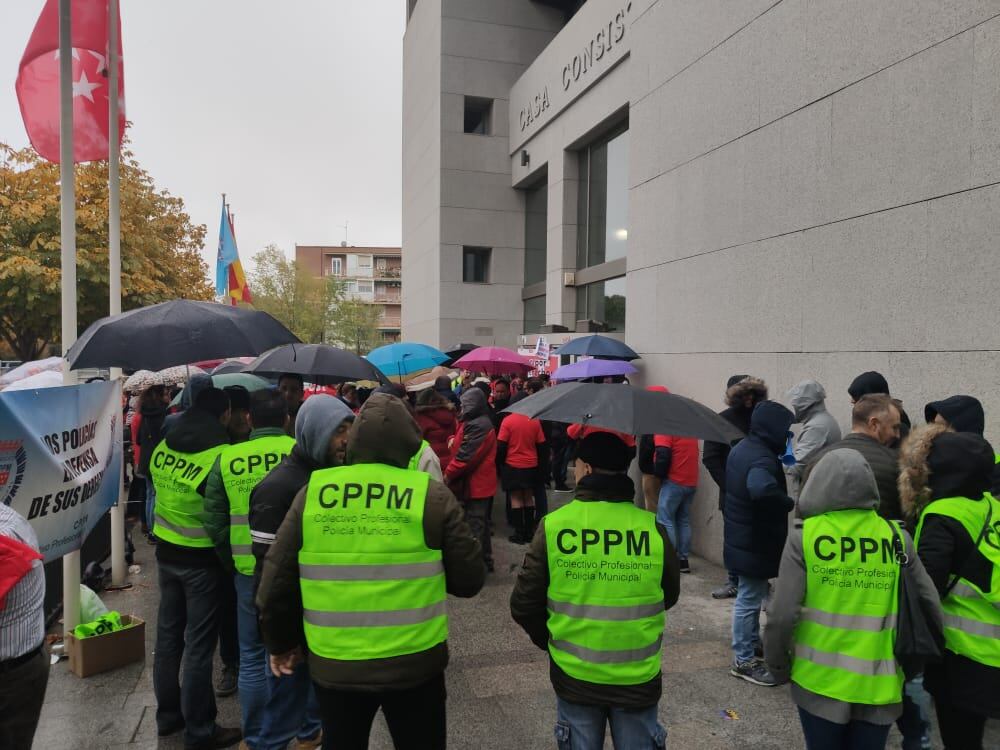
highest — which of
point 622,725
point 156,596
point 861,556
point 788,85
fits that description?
point 788,85

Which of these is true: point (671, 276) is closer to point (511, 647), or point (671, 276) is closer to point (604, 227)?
point (511, 647)

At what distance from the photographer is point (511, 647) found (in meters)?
5.02

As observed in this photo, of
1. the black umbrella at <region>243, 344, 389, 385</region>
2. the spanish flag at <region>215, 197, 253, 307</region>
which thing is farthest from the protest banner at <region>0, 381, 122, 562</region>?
the spanish flag at <region>215, 197, 253, 307</region>

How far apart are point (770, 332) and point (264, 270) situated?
1781 inches

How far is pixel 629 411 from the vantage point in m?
2.67

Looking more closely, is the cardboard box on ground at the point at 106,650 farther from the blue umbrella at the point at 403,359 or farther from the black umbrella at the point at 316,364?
the blue umbrella at the point at 403,359

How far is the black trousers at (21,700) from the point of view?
226cm

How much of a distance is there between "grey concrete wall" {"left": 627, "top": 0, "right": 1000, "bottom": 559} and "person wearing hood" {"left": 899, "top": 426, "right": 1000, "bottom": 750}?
2.41 metres

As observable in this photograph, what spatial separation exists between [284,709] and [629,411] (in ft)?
7.49

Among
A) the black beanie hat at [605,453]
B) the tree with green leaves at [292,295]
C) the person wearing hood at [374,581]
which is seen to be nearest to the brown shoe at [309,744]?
the person wearing hood at [374,581]

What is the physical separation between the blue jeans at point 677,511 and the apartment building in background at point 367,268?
80.1 metres

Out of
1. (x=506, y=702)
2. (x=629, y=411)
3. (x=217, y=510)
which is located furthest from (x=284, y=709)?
(x=629, y=411)

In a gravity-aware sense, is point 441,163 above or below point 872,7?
above

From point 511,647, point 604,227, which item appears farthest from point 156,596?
point 604,227
